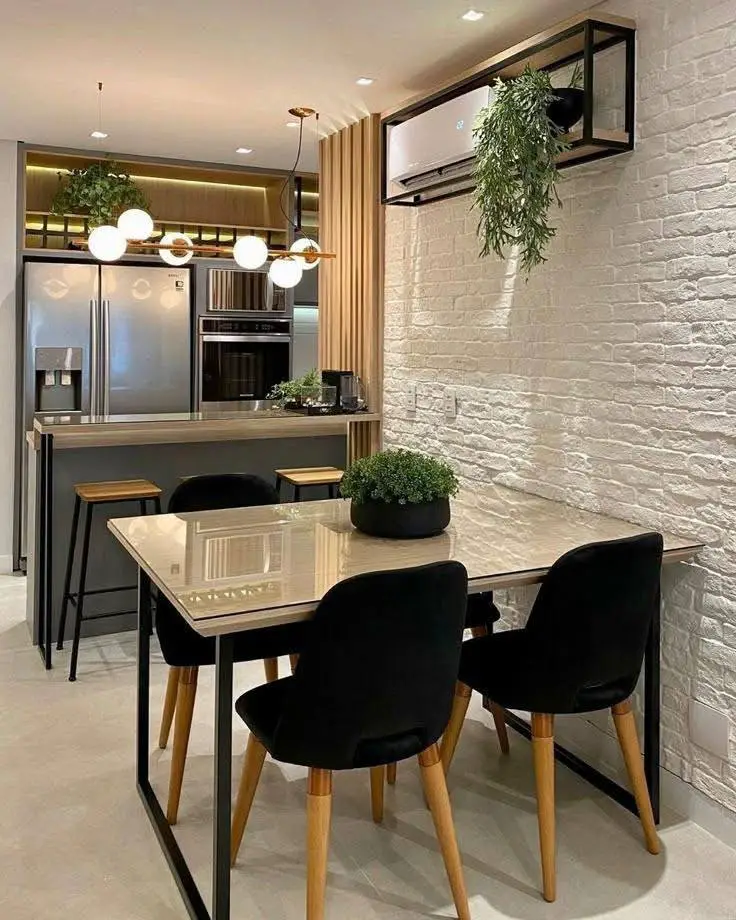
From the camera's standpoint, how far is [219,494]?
10.6 ft

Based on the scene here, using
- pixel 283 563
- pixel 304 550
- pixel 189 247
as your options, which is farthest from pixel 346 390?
pixel 283 563

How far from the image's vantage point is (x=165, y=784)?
2.88 meters

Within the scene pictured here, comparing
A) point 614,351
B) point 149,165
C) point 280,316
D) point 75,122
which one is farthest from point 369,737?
point 149,165

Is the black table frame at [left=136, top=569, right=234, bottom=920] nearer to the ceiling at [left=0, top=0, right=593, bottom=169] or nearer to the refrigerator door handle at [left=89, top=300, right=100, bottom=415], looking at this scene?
the ceiling at [left=0, top=0, right=593, bottom=169]

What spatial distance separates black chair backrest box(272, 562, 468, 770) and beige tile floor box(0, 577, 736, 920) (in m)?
0.54

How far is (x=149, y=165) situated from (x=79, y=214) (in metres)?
0.62

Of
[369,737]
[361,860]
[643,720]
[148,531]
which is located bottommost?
[361,860]

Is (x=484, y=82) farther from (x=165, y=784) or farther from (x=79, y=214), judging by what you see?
(x=79, y=214)

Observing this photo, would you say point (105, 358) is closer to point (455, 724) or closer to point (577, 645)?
point (455, 724)

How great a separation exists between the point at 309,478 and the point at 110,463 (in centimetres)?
96

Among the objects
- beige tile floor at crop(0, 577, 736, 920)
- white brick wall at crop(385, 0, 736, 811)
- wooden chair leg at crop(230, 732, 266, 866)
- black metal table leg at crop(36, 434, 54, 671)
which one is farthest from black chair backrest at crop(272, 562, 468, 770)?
black metal table leg at crop(36, 434, 54, 671)

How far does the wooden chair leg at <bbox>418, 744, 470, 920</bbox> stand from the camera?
2172mm

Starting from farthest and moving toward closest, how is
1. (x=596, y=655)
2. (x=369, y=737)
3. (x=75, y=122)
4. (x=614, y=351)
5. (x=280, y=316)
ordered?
(x=280, y=316), (x=75, y=122), (x=614, y=351), (x=596, y=655), (x=369, y=737)

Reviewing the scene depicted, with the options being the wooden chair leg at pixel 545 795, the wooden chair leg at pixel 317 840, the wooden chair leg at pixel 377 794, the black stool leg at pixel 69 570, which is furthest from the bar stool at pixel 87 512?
the wooden chair leg at pixel 545 795
